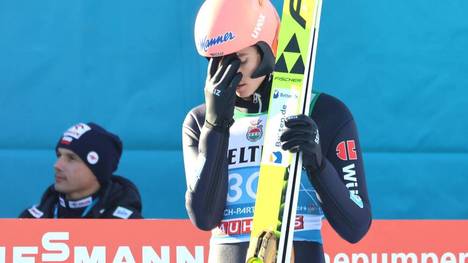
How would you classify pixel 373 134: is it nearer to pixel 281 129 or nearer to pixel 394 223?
pixel 394 223

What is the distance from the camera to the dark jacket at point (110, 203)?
205 inches

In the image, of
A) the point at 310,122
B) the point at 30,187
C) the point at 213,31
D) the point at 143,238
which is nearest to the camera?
the point at 310,122

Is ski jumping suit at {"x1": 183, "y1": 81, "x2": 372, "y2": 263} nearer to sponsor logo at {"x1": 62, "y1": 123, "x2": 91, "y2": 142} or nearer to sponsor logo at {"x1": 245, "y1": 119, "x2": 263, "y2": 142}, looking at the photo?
sponsor logo at {"x1": 245, "y1": 119, "x2": 263, "y2": 142}

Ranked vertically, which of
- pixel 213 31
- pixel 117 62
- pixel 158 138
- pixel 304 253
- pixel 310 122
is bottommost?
pixel 304 253

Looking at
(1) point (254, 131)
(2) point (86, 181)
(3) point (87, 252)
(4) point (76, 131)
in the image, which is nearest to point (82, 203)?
(2) point (86, 181)

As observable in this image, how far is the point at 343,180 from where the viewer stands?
287 centimetres

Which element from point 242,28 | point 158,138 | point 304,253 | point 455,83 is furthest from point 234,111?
point 455,83

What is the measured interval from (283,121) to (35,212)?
9.59ft

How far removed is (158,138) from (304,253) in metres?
3.25

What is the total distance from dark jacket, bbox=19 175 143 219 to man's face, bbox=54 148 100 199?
6 cm

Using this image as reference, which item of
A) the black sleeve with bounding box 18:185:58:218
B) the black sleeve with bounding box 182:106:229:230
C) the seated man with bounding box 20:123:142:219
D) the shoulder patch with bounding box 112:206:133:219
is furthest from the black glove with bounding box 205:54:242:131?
the black sleeve with bounding box 18:185:58:218

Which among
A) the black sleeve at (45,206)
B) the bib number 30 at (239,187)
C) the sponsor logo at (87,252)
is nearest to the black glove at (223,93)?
the bib number 30 at (239,187)

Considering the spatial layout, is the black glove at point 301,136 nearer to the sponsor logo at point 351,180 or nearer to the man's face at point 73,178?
the sponsor logo at point 351,180

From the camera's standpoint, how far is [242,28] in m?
2.89
